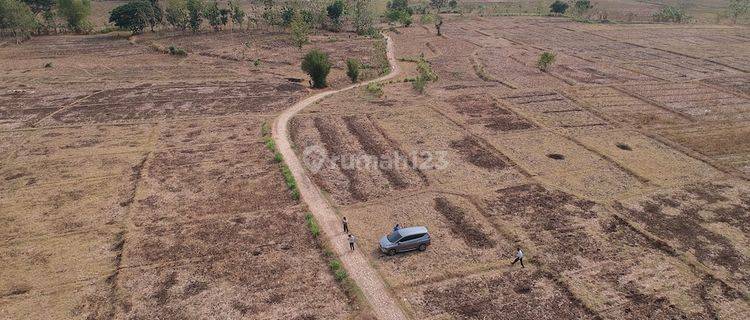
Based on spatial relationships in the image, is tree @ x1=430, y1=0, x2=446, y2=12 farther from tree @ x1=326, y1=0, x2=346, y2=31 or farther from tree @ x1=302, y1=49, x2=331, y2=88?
tree @ x1=302, y1=49, x2=331, y2=88

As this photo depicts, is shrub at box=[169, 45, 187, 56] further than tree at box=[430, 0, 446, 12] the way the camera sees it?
No

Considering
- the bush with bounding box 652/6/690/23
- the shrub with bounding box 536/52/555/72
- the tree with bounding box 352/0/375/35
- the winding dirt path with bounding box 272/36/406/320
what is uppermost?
the tree with bounding box 352/0/375/35

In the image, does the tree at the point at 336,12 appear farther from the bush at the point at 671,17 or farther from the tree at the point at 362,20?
the bush at the point at 671,17

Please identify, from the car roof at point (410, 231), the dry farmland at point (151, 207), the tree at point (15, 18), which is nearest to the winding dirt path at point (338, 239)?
the dry farmland at point (151, 207)

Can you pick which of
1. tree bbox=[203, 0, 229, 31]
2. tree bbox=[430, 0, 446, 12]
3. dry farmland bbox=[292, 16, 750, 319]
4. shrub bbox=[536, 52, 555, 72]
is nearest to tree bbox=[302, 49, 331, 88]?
dry farmland bbox=[292, 16, 750, 319]

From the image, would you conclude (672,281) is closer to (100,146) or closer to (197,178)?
(197,178)

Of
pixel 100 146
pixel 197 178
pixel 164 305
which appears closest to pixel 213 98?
pixel 100 146
